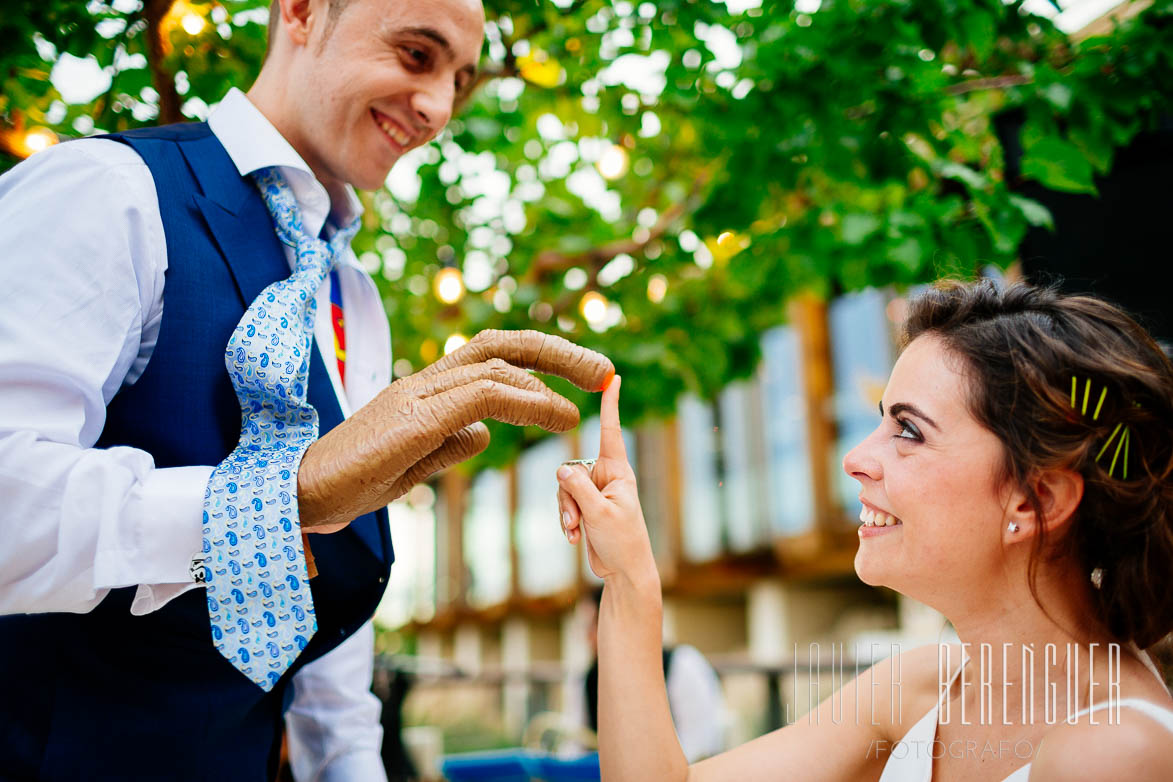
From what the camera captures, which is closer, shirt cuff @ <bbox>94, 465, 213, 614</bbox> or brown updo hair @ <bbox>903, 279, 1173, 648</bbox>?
shirt cuff @ <bbox>94, 465, 213, 614</bbox>

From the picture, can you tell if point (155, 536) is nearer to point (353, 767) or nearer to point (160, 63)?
point (353, 767)

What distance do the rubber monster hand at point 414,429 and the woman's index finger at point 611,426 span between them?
0.71 feet

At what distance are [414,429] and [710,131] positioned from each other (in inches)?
101

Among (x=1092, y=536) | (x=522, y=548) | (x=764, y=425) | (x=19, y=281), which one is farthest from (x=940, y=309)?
(x=522, y=548)

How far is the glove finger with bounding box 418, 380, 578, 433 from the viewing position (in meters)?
1.05

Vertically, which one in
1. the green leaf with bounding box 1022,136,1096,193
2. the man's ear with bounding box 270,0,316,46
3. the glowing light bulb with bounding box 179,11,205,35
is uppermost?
the glowing light bulb with bounding box 179,11,205,35

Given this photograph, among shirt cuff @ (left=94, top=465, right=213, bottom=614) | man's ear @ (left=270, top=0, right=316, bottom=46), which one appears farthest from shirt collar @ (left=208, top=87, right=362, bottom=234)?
shirt cuff @ (left=94, top=465, right=213, bottom=614)

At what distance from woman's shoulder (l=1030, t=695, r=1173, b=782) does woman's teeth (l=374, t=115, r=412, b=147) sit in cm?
138

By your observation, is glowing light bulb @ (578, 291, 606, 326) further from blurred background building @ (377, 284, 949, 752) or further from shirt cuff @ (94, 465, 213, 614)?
shirt cuff @ (94, 465, 213, 614)

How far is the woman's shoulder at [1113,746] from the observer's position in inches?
49.8

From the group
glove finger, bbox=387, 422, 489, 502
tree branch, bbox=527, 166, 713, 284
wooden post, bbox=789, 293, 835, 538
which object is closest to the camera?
glove finger, bbox=387, 422, 489, 502

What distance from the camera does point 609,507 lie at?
1441 millimetres

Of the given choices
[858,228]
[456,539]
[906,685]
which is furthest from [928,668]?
[456,539]

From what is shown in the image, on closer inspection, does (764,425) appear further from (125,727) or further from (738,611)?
(125,727)
